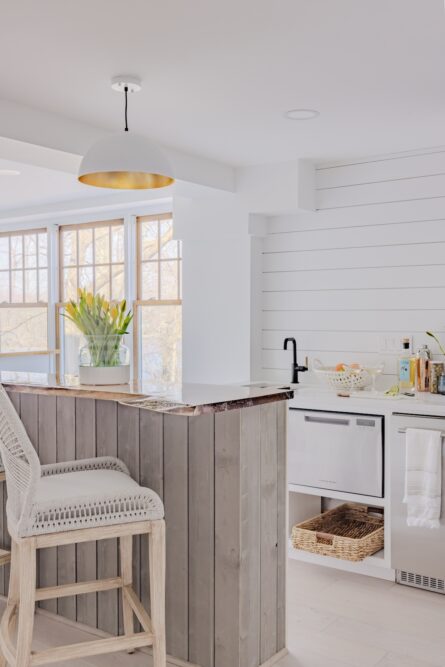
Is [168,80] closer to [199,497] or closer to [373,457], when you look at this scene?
[199,497]

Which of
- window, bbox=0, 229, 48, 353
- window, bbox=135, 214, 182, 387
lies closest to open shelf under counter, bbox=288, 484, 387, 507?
window, bbox=135, 214, 182, 387

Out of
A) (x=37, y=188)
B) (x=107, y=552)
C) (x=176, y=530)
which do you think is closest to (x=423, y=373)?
(x=176, y=530)

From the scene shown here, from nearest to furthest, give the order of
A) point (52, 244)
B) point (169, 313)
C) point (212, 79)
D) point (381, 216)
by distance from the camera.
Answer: point (212, 79) → point (381, 216) → point (169, 313) → point (52, 244)

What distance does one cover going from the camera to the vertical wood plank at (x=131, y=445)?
9.18ft

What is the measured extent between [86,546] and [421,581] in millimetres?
1820

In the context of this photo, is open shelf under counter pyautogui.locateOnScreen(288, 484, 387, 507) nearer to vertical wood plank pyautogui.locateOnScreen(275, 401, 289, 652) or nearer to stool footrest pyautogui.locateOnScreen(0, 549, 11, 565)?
vertical wood plank pyautogui.locateOnScreen(275, 401, 289, 652)

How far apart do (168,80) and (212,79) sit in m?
0.21

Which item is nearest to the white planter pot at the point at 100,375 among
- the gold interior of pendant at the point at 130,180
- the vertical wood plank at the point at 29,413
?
the vertical wood plank at the point at 29,413

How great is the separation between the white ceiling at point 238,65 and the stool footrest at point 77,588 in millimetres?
2138

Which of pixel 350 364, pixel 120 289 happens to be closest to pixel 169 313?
pixel 120 289

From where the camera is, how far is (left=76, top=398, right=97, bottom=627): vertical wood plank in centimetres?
295

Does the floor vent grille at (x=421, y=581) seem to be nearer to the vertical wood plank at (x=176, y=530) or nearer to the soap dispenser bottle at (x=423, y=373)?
the soap dispenser bottle at (x=423, y=373)

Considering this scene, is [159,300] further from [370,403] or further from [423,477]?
[423,477]

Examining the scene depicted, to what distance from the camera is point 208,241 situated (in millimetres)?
5164
